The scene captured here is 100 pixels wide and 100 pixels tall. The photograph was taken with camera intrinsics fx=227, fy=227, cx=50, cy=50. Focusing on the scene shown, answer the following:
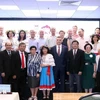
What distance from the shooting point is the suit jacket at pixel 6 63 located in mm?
4863

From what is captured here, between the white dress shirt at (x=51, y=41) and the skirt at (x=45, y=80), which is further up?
the white dress shirt at (x=51, y=41)

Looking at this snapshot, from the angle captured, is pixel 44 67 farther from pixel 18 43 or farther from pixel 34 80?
pixel 18 43

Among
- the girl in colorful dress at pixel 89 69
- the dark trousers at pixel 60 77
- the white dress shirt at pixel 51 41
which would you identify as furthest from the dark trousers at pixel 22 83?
the girl in colorful dress at pixel 89 69

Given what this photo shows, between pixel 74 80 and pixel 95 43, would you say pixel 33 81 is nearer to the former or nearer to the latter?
pixel 74 80

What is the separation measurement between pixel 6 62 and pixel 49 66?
0.95m

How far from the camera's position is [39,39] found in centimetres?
554

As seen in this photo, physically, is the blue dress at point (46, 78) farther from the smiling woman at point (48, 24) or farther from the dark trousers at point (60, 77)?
the smiling woman at point (48, 24)

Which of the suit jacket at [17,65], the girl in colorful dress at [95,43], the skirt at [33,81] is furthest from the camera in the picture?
the girl in colorful dress at [95,43]

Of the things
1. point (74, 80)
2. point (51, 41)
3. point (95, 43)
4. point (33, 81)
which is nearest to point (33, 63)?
point (33, 81)

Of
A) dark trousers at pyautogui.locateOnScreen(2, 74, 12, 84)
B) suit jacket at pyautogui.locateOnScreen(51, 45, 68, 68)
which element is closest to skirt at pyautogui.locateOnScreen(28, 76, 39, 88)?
dark trousers at pyautogui.locateOnScreen(2, 74, 12, 84)

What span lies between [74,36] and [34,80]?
5.44 ft

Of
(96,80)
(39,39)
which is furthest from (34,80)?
(96,80)

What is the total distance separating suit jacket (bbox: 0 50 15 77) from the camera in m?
4.86

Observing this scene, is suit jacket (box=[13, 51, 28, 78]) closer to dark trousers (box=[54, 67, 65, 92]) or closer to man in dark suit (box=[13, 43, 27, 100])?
man in dark suit (box=[13, 43, 27, 100])
